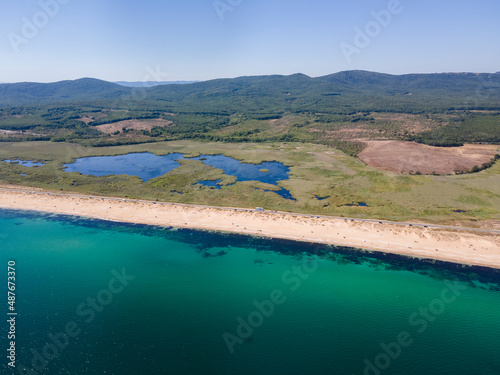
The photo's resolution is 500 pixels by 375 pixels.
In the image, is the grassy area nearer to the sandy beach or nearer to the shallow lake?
the shallow lake

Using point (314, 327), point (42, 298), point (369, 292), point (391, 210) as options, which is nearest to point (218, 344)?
point (314, 327)

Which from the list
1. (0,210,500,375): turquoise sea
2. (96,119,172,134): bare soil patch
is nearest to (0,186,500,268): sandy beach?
(0,210,500,375): turquoise sea

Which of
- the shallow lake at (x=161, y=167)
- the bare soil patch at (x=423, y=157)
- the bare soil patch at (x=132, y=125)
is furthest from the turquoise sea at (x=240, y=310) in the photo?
the bare soil patch at (x=132, y=125)

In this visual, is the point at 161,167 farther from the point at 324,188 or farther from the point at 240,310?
the point at 240,310

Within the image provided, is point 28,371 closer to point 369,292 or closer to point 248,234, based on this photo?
point 248,234

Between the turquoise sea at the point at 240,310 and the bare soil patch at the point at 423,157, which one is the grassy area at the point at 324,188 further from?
the turquoise sea at the point at 240,310

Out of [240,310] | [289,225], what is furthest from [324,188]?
[240,310]
